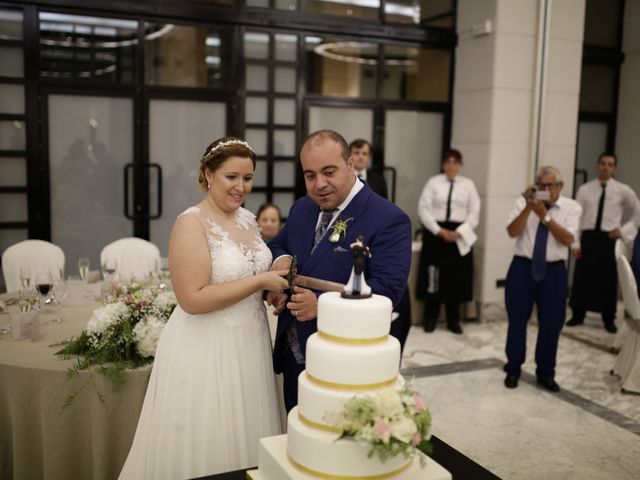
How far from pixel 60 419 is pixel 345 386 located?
1.66 m

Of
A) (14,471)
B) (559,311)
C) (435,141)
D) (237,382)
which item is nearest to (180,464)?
(237,382)

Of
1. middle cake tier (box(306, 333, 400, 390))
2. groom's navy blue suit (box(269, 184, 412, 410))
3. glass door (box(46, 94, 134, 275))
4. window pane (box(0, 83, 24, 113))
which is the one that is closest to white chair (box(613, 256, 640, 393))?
groom's navy blue suit (box(269, 184, 412, 410))

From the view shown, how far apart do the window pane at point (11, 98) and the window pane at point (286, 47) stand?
8.30ft

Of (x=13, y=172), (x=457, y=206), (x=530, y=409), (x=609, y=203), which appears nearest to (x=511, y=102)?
(x=457, y=206)

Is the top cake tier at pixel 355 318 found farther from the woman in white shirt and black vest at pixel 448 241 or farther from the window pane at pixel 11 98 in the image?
the window pane at pixel 11 98

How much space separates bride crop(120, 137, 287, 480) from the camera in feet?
8.97

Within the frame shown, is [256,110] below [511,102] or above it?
below

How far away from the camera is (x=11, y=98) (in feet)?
20.7

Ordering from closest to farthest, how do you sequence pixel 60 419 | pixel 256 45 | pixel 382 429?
pixel 382 429, pixel 60 419, pixel 256 45

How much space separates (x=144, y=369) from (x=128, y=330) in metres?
0.20

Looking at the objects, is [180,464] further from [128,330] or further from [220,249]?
[220,249]

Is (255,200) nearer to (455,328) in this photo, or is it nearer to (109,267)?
(455,328)

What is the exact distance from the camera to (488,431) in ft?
15.2

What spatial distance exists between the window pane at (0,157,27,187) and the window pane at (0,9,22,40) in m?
1.09
